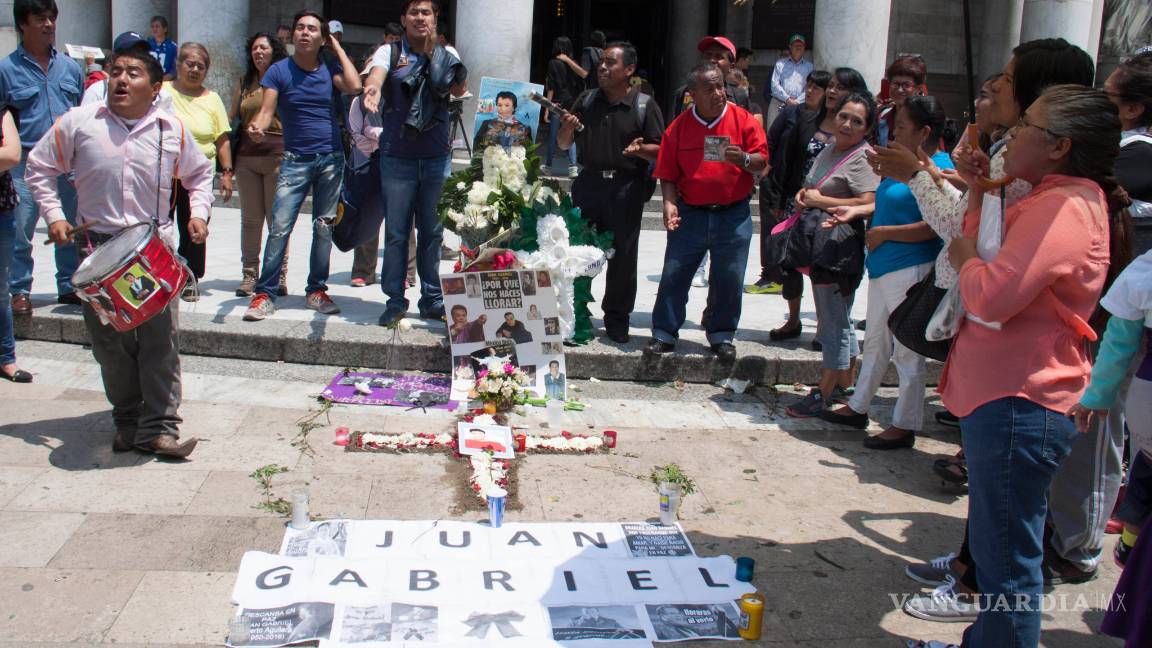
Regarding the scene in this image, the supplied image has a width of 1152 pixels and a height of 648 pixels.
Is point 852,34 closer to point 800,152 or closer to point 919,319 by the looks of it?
point 800,152

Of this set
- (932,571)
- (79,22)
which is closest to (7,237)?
(932,571)

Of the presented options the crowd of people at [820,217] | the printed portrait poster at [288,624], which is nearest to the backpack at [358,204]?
the crowd of people at [820,217]

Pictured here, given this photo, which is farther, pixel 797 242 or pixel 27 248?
pixel 27 248

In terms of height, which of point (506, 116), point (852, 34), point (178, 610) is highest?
point (852, 34)

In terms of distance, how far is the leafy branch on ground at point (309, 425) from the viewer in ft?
17.0

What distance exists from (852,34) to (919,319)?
9.29m

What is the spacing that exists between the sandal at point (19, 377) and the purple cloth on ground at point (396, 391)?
1703 mm

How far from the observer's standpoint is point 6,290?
5691 millimetres

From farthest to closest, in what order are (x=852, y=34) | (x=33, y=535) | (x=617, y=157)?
(x=852, y=34), (x=617, y=157), (x=33, y=535)

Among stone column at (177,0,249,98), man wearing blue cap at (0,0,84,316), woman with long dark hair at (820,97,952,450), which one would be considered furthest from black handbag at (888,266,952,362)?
stone column at (177,0,249,98)

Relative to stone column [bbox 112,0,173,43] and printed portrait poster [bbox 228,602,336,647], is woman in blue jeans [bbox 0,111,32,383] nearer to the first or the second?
printed portrait poster [bbox 228,602,336,647]

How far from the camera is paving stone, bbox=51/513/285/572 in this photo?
153 inches

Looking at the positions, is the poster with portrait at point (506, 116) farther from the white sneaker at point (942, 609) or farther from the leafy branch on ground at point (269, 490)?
the white sneaker at point (942, 609)

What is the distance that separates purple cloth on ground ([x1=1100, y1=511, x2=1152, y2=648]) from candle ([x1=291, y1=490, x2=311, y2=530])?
2.94 meters
